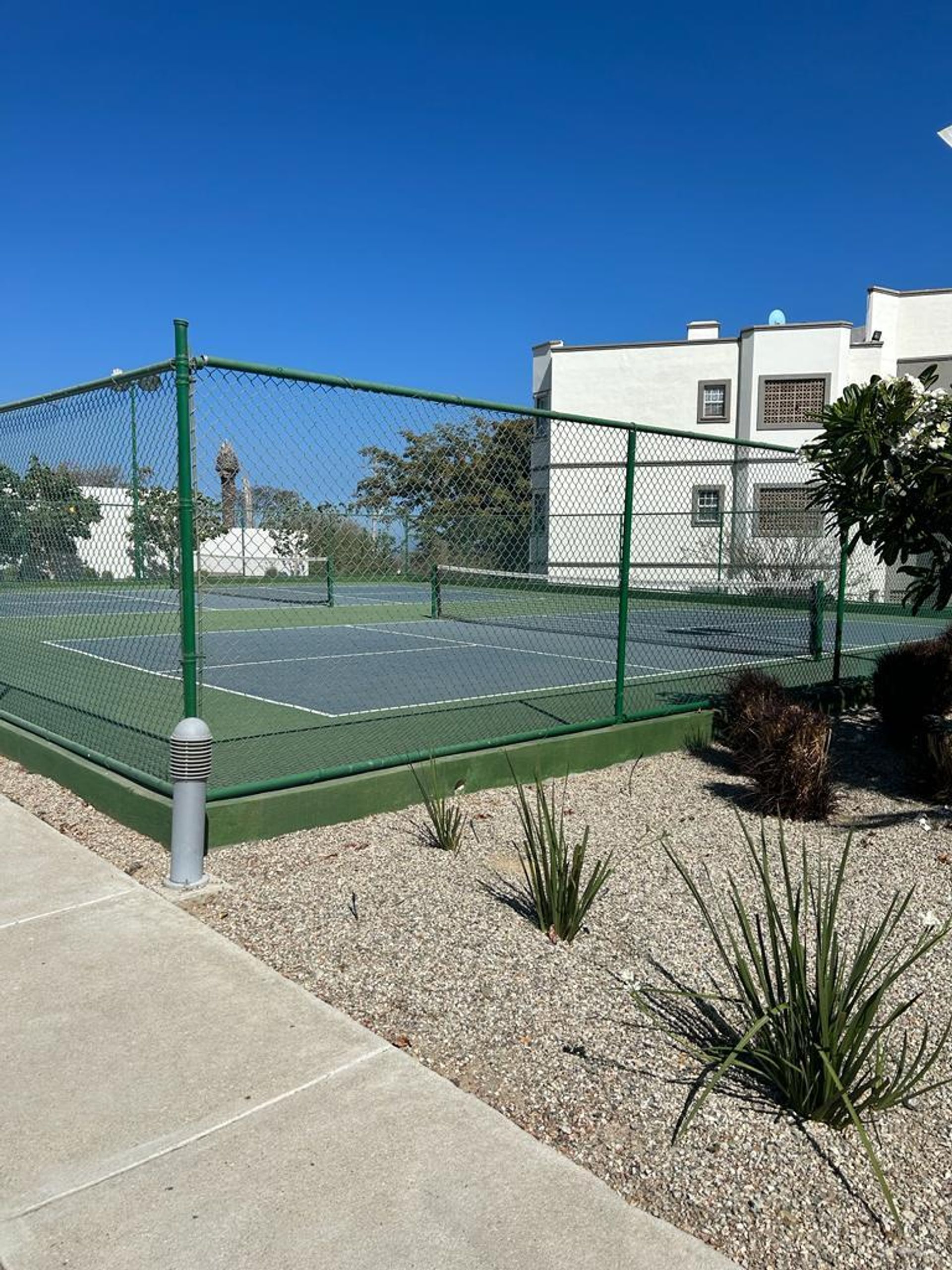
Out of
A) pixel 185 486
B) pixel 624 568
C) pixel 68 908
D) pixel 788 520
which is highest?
pixel 788 520

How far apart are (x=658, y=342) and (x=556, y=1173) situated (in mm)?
29415

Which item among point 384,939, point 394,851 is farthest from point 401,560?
point 384,939

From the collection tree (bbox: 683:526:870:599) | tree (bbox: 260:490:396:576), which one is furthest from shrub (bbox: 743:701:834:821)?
tree (bbox: 683:526:870:599)

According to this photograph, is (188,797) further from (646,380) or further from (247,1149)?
(646,380)

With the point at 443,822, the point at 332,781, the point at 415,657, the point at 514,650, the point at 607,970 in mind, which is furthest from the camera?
the point at 514,650

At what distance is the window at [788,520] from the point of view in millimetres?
18641

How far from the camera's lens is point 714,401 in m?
29.8

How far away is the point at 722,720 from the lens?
8.38 metres

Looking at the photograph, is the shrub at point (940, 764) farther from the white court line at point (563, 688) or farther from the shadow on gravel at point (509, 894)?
the shadow on gravel at point (509, 894)

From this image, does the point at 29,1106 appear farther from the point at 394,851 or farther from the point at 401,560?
the point at 401,560

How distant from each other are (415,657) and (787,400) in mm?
19361

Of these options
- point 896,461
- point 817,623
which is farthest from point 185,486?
point 817,623

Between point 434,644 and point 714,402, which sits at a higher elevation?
point 714,402

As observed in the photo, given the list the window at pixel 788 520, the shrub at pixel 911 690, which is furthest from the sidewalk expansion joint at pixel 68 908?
the window at pixel 788 520
